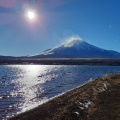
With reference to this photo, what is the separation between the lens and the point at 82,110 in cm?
2402

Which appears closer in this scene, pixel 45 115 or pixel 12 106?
pixel 45 115

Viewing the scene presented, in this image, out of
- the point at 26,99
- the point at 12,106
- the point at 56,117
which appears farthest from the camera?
the point at 26,99

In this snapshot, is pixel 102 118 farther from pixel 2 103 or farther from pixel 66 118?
pixel 2 103

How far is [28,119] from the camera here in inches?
→ 930

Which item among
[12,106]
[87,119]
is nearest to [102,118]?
[87,119]

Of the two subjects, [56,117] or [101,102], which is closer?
[56,117]

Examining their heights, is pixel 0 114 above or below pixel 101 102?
below

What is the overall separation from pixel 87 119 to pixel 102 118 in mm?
1177

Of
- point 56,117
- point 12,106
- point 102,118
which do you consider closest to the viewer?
point 102,118

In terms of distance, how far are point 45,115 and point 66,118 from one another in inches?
142

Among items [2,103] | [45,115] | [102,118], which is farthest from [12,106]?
[102,118]

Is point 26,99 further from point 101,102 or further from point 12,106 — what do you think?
point 101,102

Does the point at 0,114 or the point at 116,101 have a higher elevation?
the point at 116,101

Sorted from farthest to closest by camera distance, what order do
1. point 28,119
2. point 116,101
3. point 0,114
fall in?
point 0,114 < point 116,101 < point 28,119
